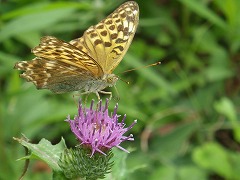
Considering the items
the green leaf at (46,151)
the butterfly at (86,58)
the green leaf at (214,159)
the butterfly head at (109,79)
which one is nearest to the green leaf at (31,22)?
the butterfly at (86,58)

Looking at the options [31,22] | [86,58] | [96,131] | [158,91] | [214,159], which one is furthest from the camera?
[158,91]

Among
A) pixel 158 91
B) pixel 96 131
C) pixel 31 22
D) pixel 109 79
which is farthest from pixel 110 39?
pixel 158 91

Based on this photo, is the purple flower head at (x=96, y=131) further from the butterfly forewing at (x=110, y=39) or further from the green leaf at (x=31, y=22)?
the green leaf at (x=31, y=22)

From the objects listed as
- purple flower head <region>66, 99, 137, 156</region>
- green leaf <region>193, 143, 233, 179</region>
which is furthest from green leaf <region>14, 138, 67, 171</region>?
green leaf <region>193, 143, 233, 179</region>

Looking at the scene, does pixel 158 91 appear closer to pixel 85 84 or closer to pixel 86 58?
pixel 85 84

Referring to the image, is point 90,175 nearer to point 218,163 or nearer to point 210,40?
point 218,163

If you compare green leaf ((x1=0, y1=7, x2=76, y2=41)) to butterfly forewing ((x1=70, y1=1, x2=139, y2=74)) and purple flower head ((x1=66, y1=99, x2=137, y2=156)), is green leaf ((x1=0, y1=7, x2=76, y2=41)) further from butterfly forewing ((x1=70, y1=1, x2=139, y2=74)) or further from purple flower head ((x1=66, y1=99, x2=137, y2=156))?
purple flower head ((x1=66, y1=99, x2=137, y2=156))

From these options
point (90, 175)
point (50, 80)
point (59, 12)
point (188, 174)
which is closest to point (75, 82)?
point (50, 80)

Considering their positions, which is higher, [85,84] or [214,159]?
[85,84]
